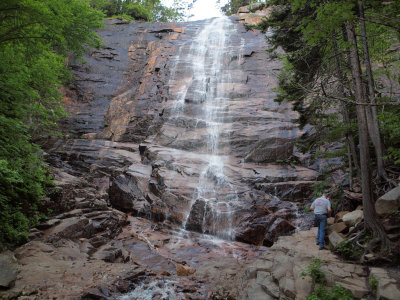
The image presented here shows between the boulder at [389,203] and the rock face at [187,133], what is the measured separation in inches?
193

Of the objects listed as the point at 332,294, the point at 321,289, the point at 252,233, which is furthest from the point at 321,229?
the point at 252,233

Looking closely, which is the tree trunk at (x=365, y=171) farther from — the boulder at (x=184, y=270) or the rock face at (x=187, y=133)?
the rock face at (x=187, y=133)

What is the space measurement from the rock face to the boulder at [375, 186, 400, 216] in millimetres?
4898

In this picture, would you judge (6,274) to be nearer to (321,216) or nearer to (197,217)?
(321,216)

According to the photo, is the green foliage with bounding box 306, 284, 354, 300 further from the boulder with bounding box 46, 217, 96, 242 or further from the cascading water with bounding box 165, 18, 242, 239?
the boulder with bounding box 46, 217, 96, 242

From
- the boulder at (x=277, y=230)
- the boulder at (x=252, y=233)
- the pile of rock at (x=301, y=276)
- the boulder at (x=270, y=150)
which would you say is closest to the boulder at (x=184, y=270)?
the pile of rock at (x=301, y=276)

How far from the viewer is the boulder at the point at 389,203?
610 centimetres

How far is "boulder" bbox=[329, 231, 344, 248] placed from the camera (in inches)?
258

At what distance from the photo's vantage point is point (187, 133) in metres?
18.5

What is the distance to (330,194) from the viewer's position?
1034 centimetres

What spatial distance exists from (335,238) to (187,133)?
513 inches

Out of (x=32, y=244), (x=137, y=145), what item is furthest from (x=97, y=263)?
(x=137, y=145)

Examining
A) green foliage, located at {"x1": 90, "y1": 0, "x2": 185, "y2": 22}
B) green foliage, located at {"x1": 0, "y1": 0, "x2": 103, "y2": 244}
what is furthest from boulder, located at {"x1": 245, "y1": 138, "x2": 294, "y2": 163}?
green foliage, located at {"x1": 90, "y1": 0, "x2": 185, "y2": 22}

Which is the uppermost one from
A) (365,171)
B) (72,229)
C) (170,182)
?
(365,171)
